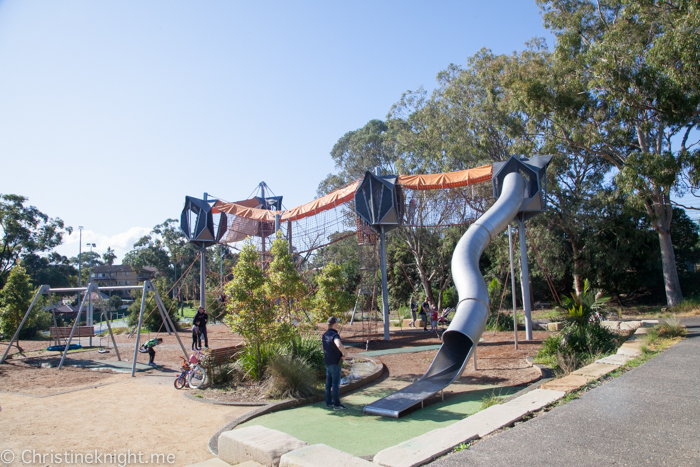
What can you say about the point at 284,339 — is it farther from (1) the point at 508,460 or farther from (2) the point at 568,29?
(2) the point at 568,29

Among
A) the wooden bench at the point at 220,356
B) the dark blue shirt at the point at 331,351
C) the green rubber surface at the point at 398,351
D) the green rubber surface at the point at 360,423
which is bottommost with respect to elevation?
the green rubber surface at the point at 398,351

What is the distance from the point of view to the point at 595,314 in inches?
477

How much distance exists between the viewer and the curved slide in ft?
25.8

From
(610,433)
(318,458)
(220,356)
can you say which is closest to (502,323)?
(220,356)

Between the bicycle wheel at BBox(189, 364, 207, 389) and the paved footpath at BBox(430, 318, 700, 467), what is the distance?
690 centimetres

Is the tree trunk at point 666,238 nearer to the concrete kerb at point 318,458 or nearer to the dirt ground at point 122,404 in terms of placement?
the dirt ground at point 122,404

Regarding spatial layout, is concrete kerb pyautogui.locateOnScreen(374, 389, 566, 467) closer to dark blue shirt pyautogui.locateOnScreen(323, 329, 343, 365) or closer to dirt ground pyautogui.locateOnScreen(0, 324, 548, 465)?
dirt ground pyautogui.locateOnScreen(0, 324, 548, 465)

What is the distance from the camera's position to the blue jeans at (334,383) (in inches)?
311

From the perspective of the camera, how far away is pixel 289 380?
28.5 ft

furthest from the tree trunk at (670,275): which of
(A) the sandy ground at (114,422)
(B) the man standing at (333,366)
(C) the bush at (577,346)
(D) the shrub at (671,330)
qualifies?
(A) the sandy ground at (114,422)

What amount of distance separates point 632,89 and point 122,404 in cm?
2141

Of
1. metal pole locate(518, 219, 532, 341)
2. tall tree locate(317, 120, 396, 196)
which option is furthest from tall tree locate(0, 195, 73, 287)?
metal pole locate(518, 219, 532, 341)

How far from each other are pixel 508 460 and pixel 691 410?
3020 mm

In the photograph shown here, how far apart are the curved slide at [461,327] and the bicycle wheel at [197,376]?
4.06m
